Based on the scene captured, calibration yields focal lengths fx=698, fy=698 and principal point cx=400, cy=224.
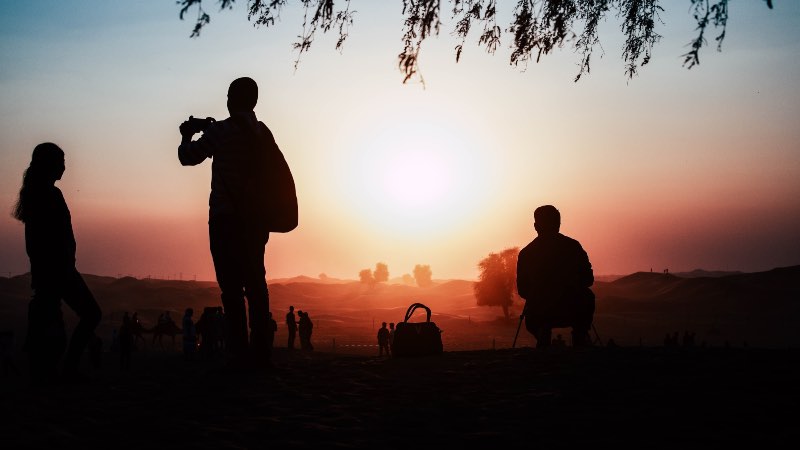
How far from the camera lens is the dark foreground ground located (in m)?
3.86

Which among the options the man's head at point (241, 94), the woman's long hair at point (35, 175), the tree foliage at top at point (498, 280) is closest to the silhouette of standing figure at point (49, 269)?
the woman's long hair at point (35, 175)

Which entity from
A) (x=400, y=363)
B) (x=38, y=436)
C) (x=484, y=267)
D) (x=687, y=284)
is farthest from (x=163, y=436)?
(x=687, y=284)

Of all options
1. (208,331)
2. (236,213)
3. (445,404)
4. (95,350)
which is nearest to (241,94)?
(236,213)

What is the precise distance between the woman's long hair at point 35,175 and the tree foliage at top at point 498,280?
80.1 meters

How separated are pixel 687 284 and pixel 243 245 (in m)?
103

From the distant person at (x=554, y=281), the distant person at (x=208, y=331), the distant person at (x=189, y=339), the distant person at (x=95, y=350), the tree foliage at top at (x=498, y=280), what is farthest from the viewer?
the tree foliage at top at (x=498, y=280)

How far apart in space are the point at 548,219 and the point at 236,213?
15.4ft

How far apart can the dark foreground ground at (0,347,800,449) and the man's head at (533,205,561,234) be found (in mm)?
2834

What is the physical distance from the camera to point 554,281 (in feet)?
29.4

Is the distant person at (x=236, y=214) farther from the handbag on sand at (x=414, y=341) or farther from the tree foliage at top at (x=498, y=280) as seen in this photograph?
the tree foliage at top at (x=498, y=280)

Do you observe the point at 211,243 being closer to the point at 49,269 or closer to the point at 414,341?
the point at 49,269

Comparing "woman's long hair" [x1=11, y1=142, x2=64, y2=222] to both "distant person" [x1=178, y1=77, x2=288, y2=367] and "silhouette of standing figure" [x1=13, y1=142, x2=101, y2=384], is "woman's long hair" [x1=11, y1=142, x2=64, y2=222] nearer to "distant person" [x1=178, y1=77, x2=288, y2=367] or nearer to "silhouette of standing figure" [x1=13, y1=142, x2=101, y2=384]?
"silhouette of standing figure" [x1=13, y1=142, x2=101, y2=384]

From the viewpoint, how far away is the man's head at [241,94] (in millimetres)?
6375

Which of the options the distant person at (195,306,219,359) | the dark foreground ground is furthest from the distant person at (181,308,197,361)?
the dark foreground ground
